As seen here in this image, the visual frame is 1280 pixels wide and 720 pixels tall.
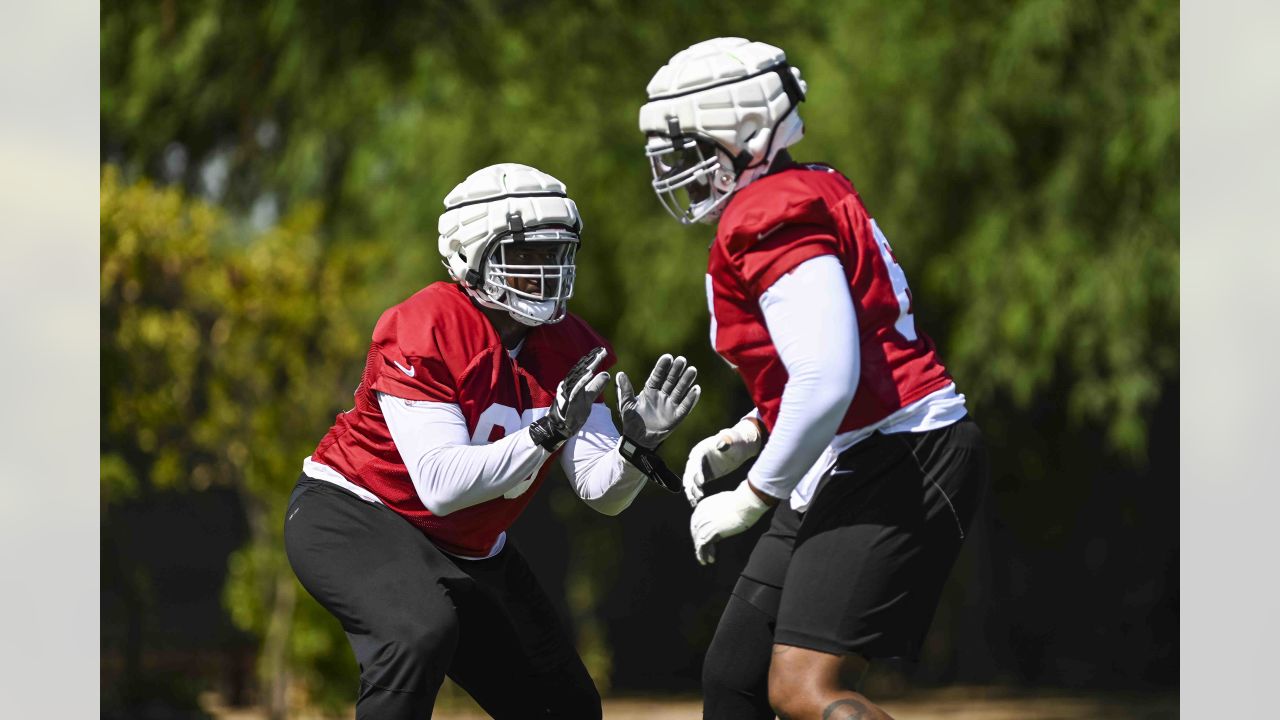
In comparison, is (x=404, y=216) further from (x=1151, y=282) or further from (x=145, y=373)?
(x=1151, y=282)

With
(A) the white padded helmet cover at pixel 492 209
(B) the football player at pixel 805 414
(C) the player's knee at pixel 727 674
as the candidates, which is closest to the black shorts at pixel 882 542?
(B) the football player at pixel 805 414

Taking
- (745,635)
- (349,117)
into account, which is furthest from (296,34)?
(745,635)

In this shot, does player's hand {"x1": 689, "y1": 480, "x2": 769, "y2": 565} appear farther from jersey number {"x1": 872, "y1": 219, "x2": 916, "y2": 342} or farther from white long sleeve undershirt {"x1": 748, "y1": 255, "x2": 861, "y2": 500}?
jersey number {"x1": 872, "y1": 219, "x2": 916, "y2": 342}

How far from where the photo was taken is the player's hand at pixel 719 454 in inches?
151

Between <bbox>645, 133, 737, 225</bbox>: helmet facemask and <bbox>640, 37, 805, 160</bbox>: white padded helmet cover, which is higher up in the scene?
<bbox>640, 37, 805, 160</bbox>: white padded helmet cover

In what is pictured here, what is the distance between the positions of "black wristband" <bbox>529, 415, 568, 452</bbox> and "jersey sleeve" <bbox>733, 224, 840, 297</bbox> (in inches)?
25.6

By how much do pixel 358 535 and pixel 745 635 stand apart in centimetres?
103

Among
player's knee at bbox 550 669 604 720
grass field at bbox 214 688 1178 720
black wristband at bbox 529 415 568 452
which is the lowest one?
grass field at bbox 214 688 1178 720

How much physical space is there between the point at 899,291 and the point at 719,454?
0.62 meters

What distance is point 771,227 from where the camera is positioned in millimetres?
3414

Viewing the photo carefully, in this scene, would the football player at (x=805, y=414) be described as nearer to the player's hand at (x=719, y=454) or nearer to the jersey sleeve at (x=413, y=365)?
the player's hand at (x=719, y=454)

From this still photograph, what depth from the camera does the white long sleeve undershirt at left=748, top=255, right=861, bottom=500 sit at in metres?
3.33

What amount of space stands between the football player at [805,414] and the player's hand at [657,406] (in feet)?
0.37

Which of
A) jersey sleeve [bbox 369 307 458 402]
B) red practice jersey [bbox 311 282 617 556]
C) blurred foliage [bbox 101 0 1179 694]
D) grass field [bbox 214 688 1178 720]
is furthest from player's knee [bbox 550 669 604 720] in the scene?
grass field [bbox 214 688 1178 720]
